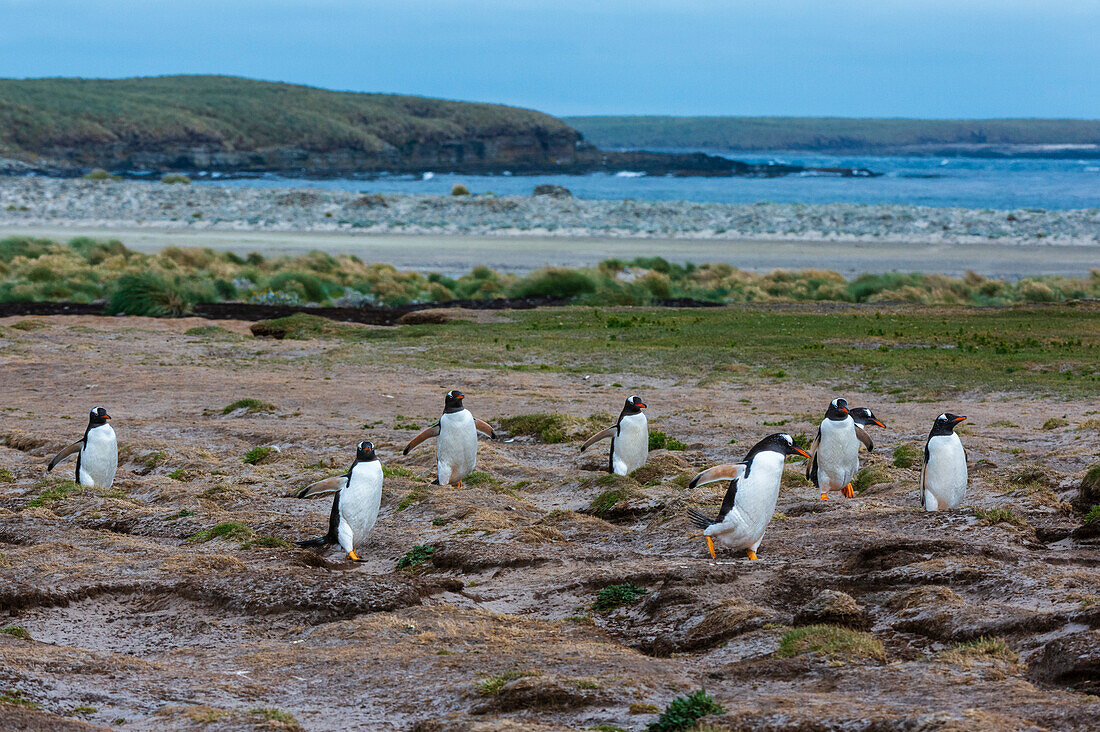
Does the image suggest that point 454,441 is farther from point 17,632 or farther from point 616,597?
point 17,632

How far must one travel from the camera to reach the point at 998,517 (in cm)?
909

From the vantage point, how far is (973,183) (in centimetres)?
13038

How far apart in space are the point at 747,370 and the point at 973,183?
120762mm

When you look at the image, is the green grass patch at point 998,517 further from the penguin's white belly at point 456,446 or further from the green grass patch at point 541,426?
the green grass patch at point 541,426

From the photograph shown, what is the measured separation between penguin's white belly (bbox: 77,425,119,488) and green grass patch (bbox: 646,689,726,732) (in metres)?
7.90

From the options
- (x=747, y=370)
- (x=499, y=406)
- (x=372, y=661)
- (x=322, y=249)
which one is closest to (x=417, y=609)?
(x=372, y=661)

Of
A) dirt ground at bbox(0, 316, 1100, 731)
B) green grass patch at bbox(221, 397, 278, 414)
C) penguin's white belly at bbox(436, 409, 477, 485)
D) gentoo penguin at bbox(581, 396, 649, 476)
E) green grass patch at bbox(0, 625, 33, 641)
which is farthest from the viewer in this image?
green grass patch at bbox(221, 397, 278, 414)

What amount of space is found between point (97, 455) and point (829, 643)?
8.03 m

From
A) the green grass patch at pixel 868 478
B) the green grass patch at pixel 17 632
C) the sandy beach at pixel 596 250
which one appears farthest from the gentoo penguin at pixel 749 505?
the sandy beach at pixel 596 250

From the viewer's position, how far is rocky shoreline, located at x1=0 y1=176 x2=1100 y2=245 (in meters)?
56.0

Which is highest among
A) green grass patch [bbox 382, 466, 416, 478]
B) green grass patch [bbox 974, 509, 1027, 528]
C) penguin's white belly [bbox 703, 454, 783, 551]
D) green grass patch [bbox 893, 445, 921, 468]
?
penguin's white belly [bbox 703, 454, 783, 551]

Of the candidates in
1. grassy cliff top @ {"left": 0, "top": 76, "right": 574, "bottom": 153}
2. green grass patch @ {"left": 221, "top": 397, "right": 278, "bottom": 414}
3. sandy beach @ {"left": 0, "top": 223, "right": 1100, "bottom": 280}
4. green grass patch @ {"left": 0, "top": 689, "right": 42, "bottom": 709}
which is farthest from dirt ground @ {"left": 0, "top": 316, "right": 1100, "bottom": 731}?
grassy cliff top @ {"left": 0, "top": 76, "right": 574, "bottom": 153}

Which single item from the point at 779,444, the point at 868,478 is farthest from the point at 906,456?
the point at 779,444

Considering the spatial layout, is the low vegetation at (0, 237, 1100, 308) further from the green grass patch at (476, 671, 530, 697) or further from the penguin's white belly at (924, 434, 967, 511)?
the green grass patch at (476, 671, 530, 697)
